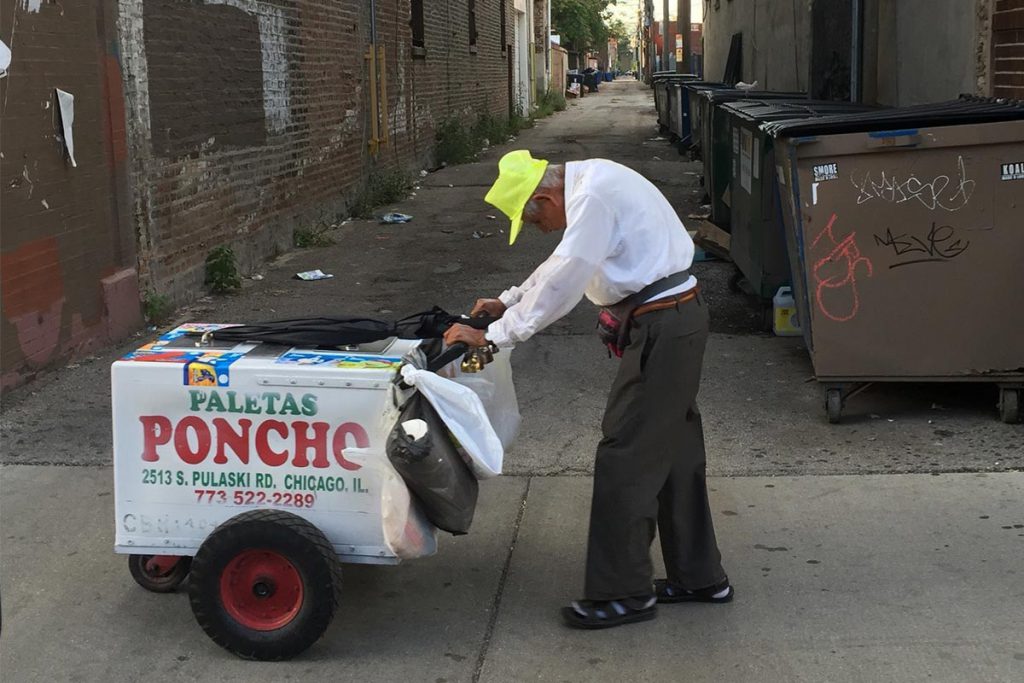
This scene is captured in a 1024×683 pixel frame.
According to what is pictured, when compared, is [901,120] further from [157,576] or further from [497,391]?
[157,576]

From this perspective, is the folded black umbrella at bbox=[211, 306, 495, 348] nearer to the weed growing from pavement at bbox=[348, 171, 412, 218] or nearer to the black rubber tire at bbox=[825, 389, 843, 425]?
the black rubber tire at bbox=[825, 389, 843, 425]

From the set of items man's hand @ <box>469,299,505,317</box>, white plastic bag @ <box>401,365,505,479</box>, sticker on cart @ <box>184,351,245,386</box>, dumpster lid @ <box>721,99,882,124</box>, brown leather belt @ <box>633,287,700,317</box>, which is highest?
dumpster lid @ <box>721,99,882,124</box>

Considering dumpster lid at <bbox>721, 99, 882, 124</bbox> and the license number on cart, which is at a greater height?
dumpster lid at <bbox>721, 99, 882, 124</bbox>

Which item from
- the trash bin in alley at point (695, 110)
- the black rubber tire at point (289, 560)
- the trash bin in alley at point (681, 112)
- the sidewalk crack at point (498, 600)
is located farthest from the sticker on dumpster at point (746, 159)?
the trash bin in alley at point (681, 112)

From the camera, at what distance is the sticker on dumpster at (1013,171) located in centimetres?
566

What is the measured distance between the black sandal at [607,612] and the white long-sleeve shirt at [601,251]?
968 mm

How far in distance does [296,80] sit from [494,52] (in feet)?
53.8

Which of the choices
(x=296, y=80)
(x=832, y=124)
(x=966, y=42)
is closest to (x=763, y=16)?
(x=296, y=80)

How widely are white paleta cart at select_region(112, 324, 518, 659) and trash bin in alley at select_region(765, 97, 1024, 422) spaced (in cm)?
279

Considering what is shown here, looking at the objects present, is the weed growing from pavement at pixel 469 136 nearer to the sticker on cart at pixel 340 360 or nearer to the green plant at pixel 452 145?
the green plant at pixel 452 145

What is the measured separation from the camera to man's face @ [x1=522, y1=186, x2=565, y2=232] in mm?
3818

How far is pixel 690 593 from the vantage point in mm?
4133

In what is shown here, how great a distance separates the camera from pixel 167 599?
166 inches

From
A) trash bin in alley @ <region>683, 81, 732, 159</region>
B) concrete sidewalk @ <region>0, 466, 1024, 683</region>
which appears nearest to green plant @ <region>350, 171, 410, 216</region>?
trash bin in alley @ <region>683, 81, 732, 159</region>
